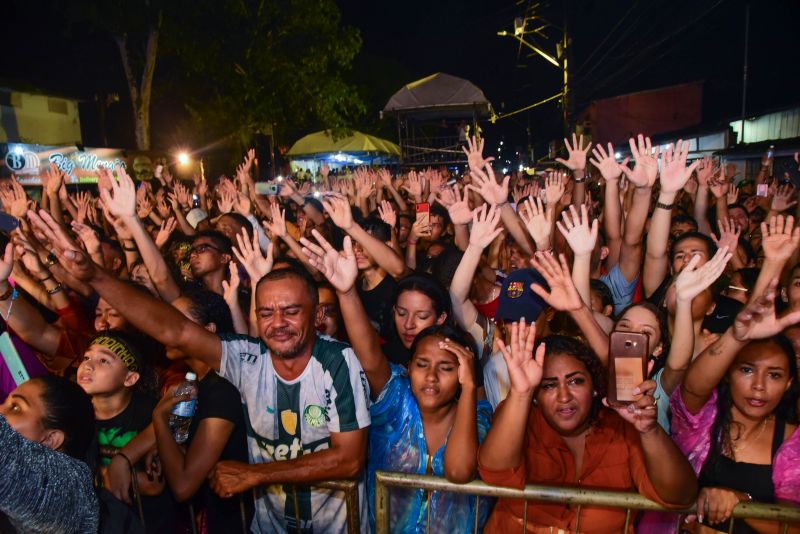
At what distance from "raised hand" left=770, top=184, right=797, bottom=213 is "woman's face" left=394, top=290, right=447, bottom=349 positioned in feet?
17.1

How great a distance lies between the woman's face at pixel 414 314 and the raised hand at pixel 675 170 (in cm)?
A: 217

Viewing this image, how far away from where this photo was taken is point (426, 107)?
12.0m

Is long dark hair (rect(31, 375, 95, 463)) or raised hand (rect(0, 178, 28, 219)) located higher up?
raised hand (rect(0, 178, 28, 219))

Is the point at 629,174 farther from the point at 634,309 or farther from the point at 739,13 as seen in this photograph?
the point at 739,13

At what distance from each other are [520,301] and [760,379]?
4.42 ft

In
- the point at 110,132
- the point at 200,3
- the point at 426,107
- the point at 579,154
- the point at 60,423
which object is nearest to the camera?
the point at 60,423

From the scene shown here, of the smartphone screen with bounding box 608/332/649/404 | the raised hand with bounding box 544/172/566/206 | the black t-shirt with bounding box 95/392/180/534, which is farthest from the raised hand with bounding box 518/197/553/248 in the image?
the black t-shirt with bounding box 95/392/180/534

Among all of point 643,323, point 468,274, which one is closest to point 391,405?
point 468,274

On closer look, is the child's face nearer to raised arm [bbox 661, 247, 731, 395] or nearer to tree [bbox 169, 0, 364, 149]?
raised arm [bbox 661, 247, 731, 395]

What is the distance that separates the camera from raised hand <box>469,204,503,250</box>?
3.81 m

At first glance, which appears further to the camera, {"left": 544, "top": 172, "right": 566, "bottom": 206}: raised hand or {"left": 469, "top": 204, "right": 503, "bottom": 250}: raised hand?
{"left": 544, "top": 172, "right": 566, "bottom": 206}: raised hand

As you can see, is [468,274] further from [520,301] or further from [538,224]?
[538,224]

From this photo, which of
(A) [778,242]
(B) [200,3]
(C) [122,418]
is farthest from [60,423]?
(B) [200,3]

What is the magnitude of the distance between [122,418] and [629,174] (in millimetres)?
4020
